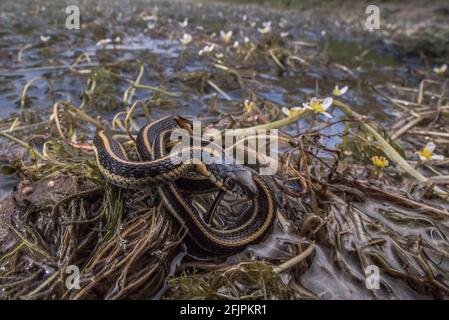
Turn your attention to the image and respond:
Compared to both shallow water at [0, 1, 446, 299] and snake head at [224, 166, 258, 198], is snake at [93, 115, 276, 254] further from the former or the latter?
shallow water at [0, 1, 446, 299]

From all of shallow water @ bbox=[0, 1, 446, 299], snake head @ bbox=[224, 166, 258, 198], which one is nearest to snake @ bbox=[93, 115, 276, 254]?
snake head @ bbox=[224, 166, 258, 198]

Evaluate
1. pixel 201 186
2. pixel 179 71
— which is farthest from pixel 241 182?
pixel 179 71

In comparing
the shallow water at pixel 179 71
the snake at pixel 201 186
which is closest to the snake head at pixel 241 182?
the snake at pixel 201 186

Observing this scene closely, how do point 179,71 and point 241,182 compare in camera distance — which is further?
point 179,71

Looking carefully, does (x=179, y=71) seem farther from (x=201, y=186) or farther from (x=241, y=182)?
(x=241, y=182)

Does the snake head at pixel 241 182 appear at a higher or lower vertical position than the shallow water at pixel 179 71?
lower

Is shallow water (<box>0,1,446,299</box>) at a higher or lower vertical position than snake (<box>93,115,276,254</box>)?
higher

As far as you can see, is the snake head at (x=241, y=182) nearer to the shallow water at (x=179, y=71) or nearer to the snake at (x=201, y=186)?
the snake at (x=201, y=186)
